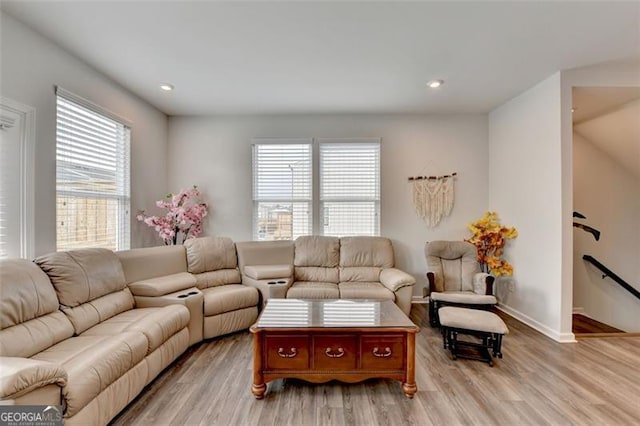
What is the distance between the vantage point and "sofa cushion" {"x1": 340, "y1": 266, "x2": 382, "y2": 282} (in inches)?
146

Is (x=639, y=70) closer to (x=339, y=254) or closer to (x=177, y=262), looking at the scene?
(x=339, y=254)

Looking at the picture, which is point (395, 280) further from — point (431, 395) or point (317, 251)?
Answer: point (431, 395)

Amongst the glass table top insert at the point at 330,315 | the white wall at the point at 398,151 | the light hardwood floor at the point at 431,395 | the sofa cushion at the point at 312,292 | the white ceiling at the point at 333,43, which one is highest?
the white ceiling at the point at 333,43

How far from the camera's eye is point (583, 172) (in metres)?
3.93

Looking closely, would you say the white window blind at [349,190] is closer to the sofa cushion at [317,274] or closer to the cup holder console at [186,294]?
the sofa cushion at [317,274]

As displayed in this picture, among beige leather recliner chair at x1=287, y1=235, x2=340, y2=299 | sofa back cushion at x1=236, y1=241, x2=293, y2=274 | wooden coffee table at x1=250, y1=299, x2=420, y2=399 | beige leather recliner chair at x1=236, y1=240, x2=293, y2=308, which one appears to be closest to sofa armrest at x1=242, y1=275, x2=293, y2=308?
beige leather recliner chair at x1=236, y1=240, x2=293, y2=308

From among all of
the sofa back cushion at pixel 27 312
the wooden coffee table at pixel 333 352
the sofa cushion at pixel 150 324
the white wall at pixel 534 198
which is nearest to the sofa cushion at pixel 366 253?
the white wall at pixel 534 198

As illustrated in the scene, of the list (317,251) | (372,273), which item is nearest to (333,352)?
(372,273)

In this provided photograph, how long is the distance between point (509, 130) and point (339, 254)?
2959mm

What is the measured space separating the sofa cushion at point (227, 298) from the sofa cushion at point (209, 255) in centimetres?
33

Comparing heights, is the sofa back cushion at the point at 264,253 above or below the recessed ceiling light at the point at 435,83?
below

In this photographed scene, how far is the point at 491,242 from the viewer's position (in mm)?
3707

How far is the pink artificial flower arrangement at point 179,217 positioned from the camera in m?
3.63

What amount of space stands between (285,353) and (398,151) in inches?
132
